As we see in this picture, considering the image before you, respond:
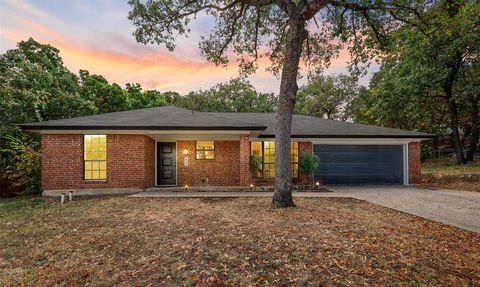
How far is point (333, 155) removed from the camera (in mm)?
13531

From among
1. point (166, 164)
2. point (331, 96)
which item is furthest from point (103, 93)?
point (331, 96)

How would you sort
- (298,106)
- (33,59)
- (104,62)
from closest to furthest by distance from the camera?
(104,62), (33,59), (298,106)

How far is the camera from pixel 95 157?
36.5 ft

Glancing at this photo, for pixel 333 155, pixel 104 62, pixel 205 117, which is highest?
pixel 104 62

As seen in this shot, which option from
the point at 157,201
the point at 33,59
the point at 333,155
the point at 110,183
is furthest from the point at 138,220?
the point at 33,59

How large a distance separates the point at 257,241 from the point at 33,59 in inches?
839

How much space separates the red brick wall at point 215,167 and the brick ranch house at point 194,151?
0.05 meters

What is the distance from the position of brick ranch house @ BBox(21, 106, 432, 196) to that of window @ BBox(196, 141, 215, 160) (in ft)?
0.17

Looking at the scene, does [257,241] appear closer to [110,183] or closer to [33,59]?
[110,183]

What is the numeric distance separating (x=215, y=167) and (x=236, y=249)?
8.90 m

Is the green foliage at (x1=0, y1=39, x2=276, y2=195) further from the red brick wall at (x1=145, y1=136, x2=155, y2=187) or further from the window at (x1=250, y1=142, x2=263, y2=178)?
the window at (x1=250, y1=142, x2=263, y2=178)

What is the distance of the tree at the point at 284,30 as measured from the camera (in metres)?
7.46

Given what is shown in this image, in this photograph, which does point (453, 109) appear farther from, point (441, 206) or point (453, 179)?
point (441, 206)

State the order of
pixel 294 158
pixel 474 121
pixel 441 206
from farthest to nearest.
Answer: pixel 474 121 → pixel 294 158 → pixel 441 206
